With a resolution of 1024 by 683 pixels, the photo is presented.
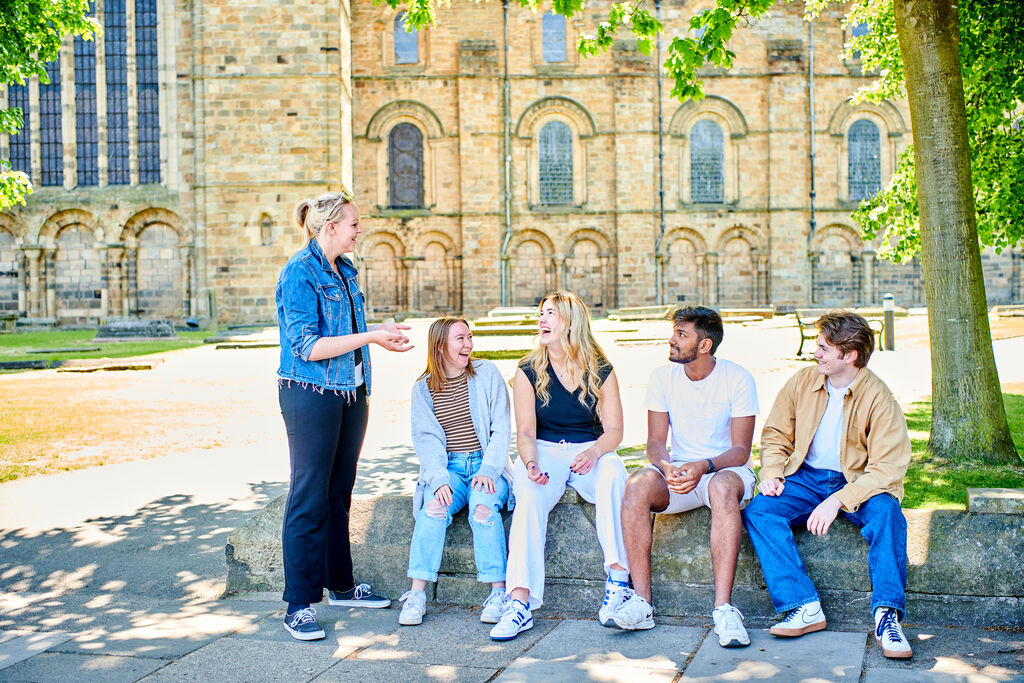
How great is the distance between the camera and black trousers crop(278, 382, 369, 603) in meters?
4.60

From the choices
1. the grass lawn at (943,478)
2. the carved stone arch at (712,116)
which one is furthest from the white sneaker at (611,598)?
the carved stone arch at (712,116)

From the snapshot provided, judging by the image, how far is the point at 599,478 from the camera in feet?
15.9

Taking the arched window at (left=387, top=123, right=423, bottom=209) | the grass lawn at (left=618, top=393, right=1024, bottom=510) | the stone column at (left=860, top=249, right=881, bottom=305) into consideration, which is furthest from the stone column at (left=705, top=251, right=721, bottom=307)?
the grass lawn at (left=618, top=393, right=1024, bottom=510)

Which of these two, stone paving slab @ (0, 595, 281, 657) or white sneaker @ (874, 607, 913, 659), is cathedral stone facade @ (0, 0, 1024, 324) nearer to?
stone paving slab @ (0, 595, 281, 657)

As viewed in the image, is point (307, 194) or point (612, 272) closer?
point (307, 194)

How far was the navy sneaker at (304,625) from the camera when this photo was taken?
4375mm

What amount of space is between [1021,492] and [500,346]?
15.3 m

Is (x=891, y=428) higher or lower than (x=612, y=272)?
lower

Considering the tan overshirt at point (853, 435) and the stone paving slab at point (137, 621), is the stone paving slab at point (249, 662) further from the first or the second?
the tan overshirt at point (853, 435)

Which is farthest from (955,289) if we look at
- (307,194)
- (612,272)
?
(612,272)

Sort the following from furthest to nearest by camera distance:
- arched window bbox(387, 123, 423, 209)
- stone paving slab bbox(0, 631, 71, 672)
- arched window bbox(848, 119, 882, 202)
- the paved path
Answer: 1. arched window bbox(848, 119, 882, 202)
2. arched window bbox(387, 123, 423, 209)
3. stone paving slab bbox(0, 631, 71, 672)
4. the paved path

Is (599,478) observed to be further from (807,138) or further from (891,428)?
(807,138)

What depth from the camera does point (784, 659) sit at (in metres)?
3.98

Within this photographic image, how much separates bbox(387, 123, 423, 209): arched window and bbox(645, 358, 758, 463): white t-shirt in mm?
32935
